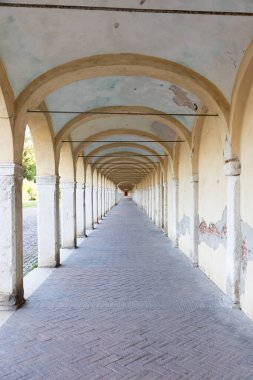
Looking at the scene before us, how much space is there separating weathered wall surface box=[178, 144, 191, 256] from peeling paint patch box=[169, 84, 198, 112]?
100 inches

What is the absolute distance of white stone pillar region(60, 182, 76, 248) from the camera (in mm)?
13547

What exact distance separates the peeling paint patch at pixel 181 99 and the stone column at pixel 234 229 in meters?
2.75

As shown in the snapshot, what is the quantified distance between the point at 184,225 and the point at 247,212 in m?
6.38

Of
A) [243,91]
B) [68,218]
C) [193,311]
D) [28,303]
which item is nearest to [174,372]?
[193,311]

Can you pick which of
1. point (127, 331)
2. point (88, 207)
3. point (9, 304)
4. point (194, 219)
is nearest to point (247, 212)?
point (127, 331)

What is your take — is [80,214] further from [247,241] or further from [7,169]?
[247,241]

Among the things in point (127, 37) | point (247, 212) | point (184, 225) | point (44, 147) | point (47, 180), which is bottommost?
point (184, 225)

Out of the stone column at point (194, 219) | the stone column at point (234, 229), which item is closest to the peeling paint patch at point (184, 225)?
the stone column at point (194, 219)

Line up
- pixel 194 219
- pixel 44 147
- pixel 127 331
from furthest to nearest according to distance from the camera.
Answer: pixel 194 219
pixel 44 147
pixel 127 331

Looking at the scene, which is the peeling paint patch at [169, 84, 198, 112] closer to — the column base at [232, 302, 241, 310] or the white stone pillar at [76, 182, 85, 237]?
the column base at [232, 302, 241, 310]

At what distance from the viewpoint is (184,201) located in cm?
1284

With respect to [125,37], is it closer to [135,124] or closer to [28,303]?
[28,303]

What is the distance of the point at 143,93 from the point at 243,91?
359cm

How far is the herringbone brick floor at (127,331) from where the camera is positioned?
452 centimetres
